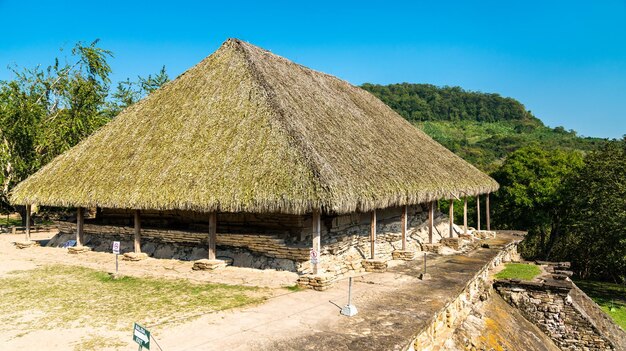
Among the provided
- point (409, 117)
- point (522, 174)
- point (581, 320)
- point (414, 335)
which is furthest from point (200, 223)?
point (409, 117)

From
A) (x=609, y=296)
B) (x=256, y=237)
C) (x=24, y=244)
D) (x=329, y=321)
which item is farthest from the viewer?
(x=609, y=296)

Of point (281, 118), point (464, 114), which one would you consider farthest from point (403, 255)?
point (464, 114)

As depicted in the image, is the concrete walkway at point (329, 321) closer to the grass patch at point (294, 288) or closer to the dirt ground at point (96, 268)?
the grass patch at point (294, 288)

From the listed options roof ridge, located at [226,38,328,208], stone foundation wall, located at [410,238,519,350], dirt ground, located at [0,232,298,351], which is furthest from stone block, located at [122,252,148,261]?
stone foundation wall, located at [410,238,519,350]

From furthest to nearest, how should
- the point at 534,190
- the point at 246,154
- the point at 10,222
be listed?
the point at 10,222 → the point at 534,190 → the point at 246,154

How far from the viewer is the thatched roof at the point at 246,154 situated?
11.0 metres

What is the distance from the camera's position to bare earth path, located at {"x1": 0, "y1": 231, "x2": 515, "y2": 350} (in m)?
6.96

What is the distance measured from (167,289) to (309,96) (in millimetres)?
8092

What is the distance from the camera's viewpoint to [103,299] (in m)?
9.73

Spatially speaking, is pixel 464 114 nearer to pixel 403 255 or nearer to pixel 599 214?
pixel 599 214

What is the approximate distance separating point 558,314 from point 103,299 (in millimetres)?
13144

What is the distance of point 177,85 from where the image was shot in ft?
55.2

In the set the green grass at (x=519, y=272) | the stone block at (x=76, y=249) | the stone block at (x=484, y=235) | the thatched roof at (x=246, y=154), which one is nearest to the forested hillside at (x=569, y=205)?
the stone block at (x=484, y=235)

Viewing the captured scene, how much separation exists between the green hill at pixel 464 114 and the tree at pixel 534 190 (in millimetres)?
41682
